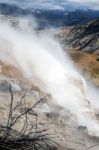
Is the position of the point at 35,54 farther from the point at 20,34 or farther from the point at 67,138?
the point at 67,138

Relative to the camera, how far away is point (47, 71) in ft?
75.0

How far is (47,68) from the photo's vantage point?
23.2 meters

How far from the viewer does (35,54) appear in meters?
23.6

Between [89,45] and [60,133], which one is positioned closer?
[60,133]

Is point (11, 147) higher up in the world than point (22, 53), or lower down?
lower down

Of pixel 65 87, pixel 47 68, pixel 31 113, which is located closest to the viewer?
pixel 31 113

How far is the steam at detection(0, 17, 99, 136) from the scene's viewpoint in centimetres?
1899

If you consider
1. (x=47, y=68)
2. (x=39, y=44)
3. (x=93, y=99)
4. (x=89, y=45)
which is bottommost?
(x=93, y=99)

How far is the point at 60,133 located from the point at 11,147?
7.37 m

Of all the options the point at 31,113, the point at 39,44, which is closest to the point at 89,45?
the point at 39,44

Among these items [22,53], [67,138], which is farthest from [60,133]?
[22,53]

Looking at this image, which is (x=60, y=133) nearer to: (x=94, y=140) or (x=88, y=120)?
(x=94, y=140)

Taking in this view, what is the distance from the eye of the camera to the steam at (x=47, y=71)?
18991mm

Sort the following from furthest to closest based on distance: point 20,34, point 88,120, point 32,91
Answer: point 20,34 → point 88,120 → point 32,91
